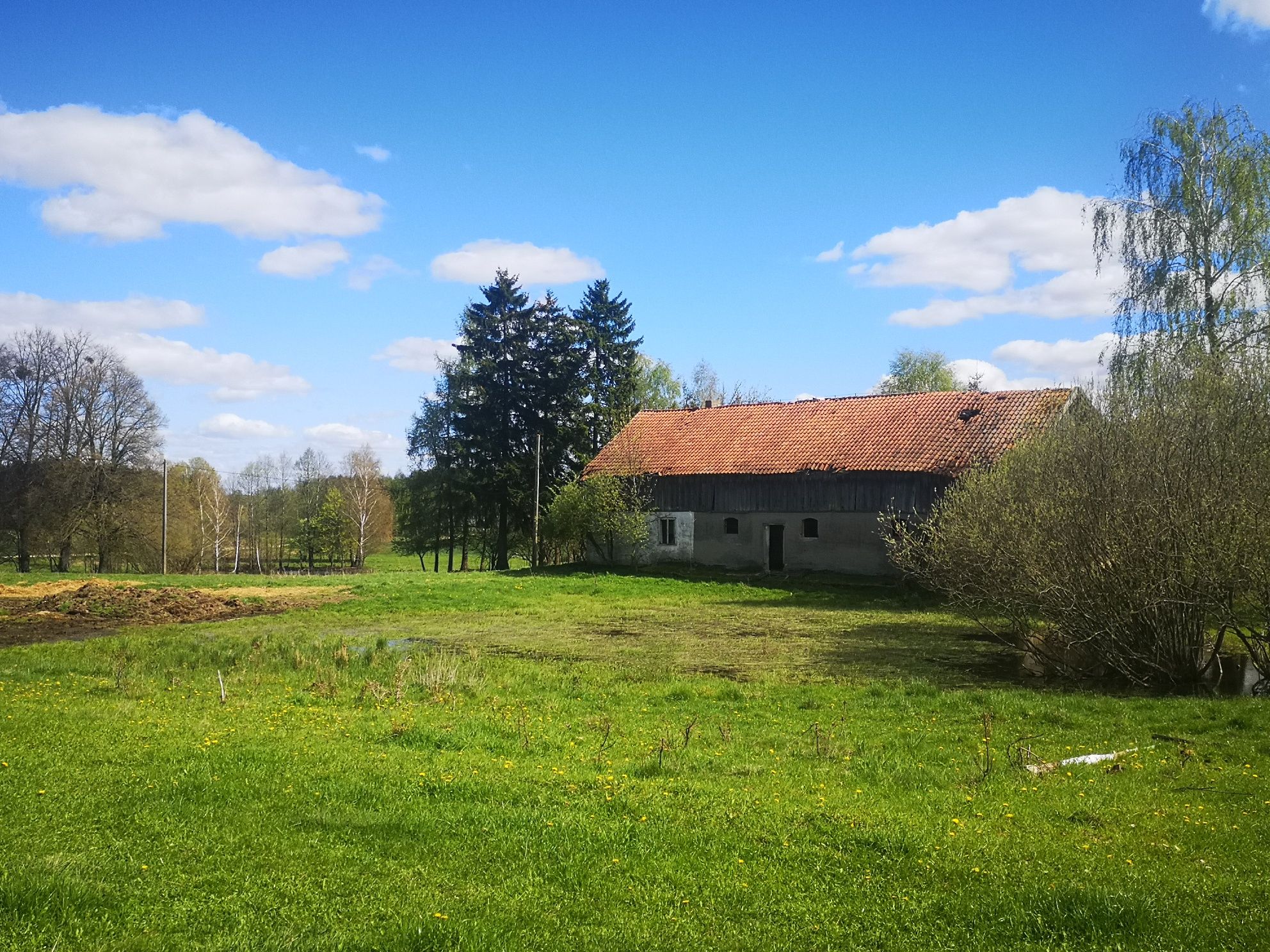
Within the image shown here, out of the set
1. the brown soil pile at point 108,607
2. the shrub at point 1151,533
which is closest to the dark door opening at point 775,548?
the brown soil pile at point 108,607

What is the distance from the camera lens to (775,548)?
36.2 metres

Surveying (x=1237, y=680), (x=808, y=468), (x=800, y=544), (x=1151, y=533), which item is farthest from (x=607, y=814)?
(x=800, y=544)

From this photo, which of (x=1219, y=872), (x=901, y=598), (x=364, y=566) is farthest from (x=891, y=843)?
(x=364, y=566)

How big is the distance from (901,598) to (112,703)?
2376 centimetres

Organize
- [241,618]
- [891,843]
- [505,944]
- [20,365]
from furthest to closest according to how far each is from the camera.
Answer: [20,365]
[241,618]
[891,843]
[505,944]

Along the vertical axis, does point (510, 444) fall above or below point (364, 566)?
above

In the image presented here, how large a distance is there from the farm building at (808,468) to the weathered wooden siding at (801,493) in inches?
1.7

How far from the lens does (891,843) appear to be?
249 inches

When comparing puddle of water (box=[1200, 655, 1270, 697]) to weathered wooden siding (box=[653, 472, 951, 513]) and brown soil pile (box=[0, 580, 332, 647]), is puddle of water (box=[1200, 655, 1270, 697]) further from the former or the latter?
brown soil pile (box=[0, 580, 332, 647])

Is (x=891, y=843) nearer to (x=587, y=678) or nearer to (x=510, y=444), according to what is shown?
(x=587, y=678)

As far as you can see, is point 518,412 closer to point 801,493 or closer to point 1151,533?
point 801,493

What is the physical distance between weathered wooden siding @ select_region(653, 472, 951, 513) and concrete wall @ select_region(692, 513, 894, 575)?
0.32m

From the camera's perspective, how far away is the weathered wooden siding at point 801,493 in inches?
1289

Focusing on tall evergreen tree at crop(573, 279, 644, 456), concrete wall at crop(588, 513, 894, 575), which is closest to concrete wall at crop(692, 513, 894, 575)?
concrete wall at crop(588, 513, 894, 575)
